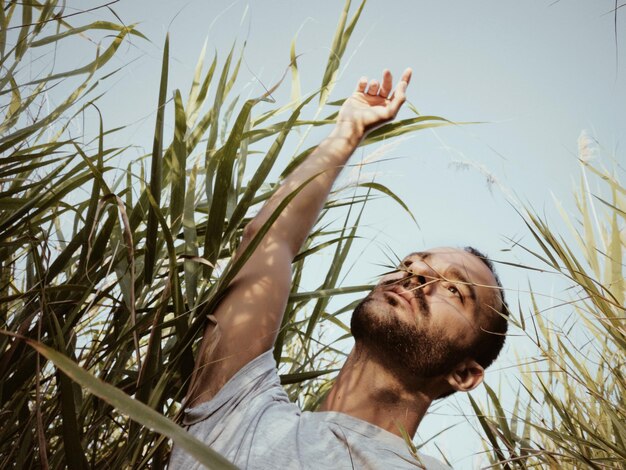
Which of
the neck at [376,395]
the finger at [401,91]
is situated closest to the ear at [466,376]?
the neck at [376,395]

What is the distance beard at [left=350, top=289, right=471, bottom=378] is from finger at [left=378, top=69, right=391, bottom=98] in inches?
20.8

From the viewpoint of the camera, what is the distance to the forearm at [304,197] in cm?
125

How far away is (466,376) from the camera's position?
62.9 inches

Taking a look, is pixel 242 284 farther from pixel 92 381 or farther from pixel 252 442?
pixel 92 381

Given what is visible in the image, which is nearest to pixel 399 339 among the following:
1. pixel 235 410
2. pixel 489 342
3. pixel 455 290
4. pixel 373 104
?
pixel 455 290

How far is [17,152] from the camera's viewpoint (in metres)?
1.02

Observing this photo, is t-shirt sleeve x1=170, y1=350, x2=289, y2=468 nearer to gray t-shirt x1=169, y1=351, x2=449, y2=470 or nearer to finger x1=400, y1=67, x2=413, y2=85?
gray t-shirt x1=169, y1=351, x2=449, y2=470

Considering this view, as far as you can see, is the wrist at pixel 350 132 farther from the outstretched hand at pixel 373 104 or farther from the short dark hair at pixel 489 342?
the short dark hair at pixel 489 342

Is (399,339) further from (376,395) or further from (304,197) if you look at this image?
(304,197)

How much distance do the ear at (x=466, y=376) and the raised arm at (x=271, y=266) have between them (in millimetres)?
612

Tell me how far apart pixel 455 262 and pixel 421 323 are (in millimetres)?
268

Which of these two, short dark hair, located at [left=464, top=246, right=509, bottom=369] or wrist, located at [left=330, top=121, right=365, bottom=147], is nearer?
wrist, located at [left=330, top=121, right=365, bottom=147]

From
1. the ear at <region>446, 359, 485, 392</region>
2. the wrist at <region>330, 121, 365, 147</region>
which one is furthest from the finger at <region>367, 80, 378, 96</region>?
the ear at <region>446, 359, 485, 392</region>

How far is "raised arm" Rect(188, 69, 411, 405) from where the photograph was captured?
112 cm
